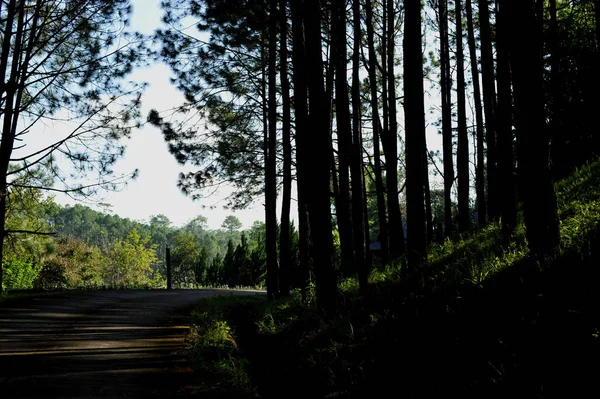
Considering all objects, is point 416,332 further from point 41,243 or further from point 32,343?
point 41,243

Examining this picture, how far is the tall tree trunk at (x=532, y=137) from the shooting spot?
632cm

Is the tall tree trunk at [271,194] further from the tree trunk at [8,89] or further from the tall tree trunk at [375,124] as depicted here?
the tree trunk at [8,89]

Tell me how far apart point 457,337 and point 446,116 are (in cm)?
1222

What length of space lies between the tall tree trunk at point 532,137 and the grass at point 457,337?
0.33 m

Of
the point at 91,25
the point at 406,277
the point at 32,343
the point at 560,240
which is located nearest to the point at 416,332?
the point at 560,240

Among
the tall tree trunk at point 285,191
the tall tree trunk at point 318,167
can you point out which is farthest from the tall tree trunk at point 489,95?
the tall tree trunk at point 285,191

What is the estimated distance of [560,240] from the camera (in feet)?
21.1

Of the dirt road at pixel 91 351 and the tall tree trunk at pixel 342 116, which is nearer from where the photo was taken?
the dirt road at pixel 91 351

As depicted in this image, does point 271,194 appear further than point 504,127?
Yes

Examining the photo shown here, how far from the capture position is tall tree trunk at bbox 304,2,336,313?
32.1ft

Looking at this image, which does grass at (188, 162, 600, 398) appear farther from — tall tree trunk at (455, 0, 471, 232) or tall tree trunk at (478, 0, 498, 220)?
tall tree trunk at (455, 0, 471, 232)

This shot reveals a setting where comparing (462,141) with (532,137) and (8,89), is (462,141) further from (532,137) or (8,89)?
(8,89)

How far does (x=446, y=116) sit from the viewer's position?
16.6 metres

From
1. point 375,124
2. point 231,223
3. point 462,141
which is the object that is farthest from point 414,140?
point 231,223
